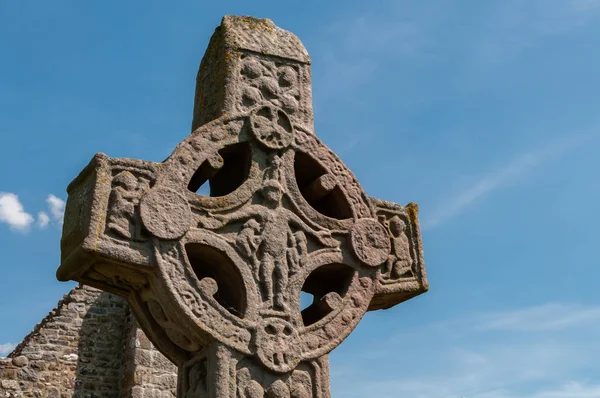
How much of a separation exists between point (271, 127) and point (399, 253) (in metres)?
1.17

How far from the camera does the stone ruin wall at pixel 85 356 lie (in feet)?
31.3

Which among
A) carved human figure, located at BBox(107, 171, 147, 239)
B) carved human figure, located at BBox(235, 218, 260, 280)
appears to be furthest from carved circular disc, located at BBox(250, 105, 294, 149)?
carved human figure, located at BBox(107, 171, 147, 239)

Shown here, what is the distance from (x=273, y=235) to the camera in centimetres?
416

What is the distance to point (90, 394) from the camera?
10062 millimetres

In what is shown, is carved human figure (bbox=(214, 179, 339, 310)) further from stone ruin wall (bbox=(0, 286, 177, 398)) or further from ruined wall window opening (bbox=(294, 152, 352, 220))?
stone ruin wall (bbox=(0, 286, 177, 398))

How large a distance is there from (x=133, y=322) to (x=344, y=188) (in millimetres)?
6133

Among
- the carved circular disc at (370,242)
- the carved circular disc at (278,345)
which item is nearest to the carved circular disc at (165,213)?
the carved circular disc at (278,345)

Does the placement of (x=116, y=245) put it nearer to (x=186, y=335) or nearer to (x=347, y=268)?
(x=186, y=335)

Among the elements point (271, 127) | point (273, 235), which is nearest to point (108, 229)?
point (273, 235)

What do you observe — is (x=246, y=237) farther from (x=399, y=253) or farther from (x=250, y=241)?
(x=399, y=253)

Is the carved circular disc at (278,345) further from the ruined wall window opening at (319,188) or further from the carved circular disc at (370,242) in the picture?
the ruined wall window opening at (319,188)

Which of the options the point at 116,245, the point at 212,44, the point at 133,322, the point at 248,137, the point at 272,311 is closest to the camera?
the point at 116,245

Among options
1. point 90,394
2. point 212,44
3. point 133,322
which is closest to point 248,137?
point 212,44

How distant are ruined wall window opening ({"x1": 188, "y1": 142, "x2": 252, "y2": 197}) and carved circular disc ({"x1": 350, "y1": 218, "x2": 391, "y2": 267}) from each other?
776mm
